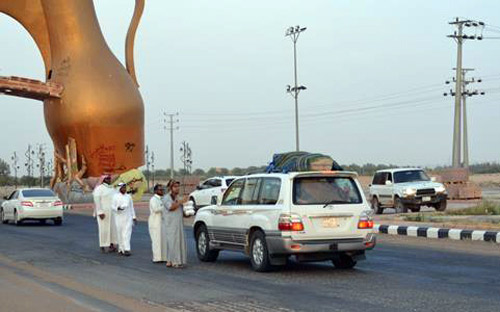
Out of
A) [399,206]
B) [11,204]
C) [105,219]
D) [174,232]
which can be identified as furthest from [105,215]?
[399,206]

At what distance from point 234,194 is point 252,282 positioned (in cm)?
280

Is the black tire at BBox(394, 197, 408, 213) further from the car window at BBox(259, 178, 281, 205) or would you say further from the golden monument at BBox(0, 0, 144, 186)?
the golden monument at BBox(0, 0, 144, 186)

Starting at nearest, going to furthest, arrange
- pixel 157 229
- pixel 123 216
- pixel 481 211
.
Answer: pixel 157 229 → pixel 123 216 → pixel 481 211

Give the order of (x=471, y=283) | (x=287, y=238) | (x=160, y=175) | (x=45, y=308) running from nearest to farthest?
(x=45, y=308) → (x=471, y=283) → (x=287, y=238) → (x=160, y=175)

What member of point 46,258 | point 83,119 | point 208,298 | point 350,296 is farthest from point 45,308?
point 83,119

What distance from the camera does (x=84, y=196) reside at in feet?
170

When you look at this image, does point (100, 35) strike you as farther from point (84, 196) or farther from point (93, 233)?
point (93, 233)

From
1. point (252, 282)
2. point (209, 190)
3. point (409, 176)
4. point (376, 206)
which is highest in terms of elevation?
point (409, 176)

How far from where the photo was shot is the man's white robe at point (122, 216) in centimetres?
1719

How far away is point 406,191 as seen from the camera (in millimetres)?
29094

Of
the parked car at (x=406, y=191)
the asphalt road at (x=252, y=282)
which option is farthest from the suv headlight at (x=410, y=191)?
the asphalt road at (x=252, y=282)

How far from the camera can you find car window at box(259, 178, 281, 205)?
1322 centimetres

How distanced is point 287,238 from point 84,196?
40.8 metres

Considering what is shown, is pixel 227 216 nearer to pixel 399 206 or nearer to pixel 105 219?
pixel 105 219
